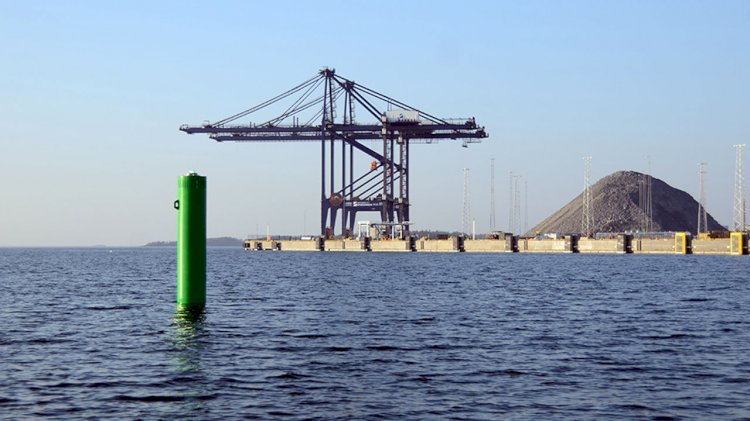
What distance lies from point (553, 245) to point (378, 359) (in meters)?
127

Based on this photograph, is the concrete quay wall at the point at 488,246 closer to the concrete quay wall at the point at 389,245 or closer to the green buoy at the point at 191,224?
the concrete quay wall at the point at 389,245

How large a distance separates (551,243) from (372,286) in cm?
9878

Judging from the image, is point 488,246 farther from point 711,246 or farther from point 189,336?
point 189,336

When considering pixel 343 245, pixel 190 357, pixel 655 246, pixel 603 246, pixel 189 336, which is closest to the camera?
pixel 190 357

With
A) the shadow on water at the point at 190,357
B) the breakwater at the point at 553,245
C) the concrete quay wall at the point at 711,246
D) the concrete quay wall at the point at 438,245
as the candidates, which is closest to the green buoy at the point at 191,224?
the shadow on water at the point at 190,357

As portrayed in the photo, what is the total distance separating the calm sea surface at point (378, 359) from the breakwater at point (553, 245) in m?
89.7

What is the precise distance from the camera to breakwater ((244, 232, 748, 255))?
403 ft

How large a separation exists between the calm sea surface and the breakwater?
3530 inches

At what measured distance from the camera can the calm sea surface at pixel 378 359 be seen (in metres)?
15.0

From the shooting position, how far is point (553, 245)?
14412 centimetres

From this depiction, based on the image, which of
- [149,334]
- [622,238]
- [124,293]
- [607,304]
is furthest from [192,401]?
[622,238]

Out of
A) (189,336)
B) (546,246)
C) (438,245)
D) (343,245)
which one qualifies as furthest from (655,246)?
(189,336)

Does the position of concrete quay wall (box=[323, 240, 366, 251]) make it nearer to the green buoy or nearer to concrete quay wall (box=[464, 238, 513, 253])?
concrete quay wall (box=[464, 238, 513, 253])

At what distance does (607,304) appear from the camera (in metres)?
36.6
